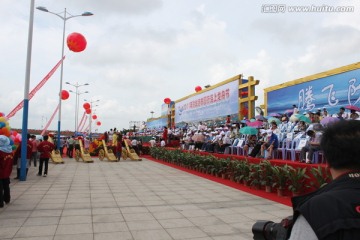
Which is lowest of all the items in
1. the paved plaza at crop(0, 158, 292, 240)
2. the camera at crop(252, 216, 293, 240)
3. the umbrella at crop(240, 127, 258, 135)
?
the paved plaza at crop(0, 158, 292, 240)

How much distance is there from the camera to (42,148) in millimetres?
11398

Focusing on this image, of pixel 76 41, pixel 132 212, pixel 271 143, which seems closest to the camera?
pixel 132 212

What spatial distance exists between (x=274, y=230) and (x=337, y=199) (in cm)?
37

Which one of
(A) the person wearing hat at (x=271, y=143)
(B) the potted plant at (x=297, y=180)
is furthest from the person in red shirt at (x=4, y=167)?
(A) the person wearing hat at (x=271, y=143)

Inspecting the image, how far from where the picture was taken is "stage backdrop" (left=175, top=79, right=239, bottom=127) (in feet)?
71.1

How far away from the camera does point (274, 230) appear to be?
4.83 ft

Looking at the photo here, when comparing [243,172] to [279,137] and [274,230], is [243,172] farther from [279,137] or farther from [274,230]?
[274,230]

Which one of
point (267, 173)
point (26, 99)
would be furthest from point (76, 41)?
point (267, 173)

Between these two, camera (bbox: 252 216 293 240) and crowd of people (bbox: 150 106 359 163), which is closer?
camera (bbox: 252 216 293 240)

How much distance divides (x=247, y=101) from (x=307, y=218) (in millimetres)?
19263

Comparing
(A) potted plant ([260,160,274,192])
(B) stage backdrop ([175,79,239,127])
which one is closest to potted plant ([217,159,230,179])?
(A) potted plant ([260,160,274,192])

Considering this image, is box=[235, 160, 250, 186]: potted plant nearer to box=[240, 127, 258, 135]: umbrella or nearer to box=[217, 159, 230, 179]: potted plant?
box=[217, 159, 230, 179]: potted plant

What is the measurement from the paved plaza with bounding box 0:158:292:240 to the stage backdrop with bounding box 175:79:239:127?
12.6 m

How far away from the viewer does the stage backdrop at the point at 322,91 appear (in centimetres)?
1259
